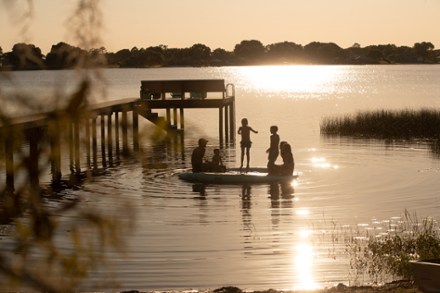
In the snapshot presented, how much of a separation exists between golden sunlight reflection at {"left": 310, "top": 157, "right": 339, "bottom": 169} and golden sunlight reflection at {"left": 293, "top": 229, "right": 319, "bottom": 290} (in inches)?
550

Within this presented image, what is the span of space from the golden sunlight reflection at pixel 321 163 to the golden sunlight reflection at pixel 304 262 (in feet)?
45.8

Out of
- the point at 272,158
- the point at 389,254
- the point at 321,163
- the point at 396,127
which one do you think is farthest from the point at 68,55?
the point at 396,127

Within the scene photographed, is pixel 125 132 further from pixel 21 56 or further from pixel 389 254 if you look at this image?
pixel 389 254

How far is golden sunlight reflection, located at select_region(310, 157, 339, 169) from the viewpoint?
111ft

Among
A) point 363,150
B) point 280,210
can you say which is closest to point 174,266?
point 280,210

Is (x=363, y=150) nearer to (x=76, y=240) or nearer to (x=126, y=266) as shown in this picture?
(x=126, y=266)

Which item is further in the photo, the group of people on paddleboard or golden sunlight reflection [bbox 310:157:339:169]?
golden sunlight reflection [bbox 310:157:339:169]

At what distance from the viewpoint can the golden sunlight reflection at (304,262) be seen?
564 inches

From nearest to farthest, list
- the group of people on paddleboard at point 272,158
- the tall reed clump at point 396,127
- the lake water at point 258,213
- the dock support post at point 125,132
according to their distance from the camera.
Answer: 1. the dock support post at point 125,132
2. the lake water at point 258,213
3. the group of people on paddleboard at point 272,158
4. the tall reed clump at point 396,127

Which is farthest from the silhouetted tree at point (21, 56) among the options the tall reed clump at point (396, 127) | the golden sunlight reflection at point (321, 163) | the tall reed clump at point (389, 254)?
the tall reed clump at point (396, 127)

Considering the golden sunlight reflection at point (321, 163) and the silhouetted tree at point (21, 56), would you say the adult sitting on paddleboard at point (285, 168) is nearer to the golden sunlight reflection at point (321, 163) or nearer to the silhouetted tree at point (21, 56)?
the golden sunlight reflection at point (321, 163)

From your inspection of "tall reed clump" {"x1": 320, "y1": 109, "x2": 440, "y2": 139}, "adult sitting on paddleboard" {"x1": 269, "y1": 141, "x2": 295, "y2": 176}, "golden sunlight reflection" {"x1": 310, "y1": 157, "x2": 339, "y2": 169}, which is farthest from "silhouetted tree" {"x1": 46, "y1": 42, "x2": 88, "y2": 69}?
"tall reed clump" {"x1": 320, "y1": 109, "x2": 440, "y2": 139}

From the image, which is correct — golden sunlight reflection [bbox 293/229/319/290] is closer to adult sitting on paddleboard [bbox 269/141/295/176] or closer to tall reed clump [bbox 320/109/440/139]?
adult sitting on paddleboard [bbox 269/141/295/176]

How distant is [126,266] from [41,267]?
11997mm
